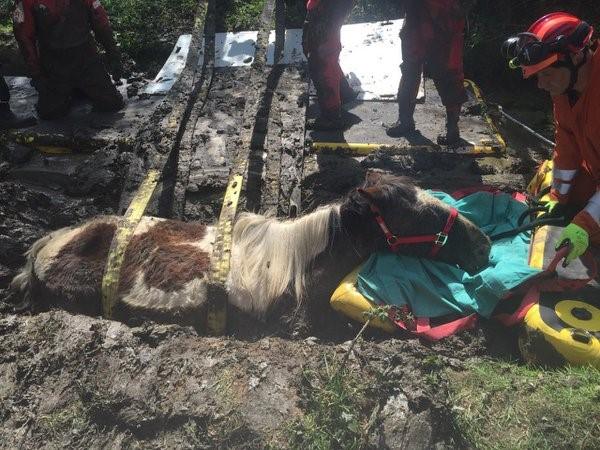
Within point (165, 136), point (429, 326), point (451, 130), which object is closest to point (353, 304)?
point (429, 326)

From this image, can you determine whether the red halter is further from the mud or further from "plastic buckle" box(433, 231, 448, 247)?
the mud

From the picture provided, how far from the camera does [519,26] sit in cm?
731

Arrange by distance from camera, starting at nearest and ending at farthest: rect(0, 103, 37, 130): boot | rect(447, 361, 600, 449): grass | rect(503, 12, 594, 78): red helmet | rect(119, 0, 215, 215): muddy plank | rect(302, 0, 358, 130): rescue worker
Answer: rect(447, 361, 600, 449): grass, rect(503, 12, 594, 78): red helmet, rect(119, 0, 215, 215): muddy plank, rect(302, 0, 358, 130): rescue worker, rect(0, 103, 37, 130): boot

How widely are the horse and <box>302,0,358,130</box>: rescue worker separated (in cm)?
232

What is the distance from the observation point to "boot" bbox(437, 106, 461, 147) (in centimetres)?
538

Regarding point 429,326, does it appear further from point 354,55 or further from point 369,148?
point 354,55

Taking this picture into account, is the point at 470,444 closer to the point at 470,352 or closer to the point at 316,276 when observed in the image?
the point at 470,352

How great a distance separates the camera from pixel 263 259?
3.56m

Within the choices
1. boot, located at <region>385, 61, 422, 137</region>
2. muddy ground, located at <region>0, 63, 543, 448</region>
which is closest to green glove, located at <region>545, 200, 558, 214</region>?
muddy ground, located at <region>0, 63, 543, 448</region>

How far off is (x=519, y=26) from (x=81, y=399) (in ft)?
25.0

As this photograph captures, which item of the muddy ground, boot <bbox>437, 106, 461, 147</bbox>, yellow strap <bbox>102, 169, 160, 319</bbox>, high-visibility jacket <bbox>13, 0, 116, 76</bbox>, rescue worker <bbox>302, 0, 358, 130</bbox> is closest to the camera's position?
the muddy ground

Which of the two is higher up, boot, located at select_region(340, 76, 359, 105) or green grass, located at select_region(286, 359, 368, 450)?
boot, located at select_region(340, 76, 359, 105)

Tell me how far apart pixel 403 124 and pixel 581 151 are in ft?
8.27

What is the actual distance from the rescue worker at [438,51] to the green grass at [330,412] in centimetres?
362
